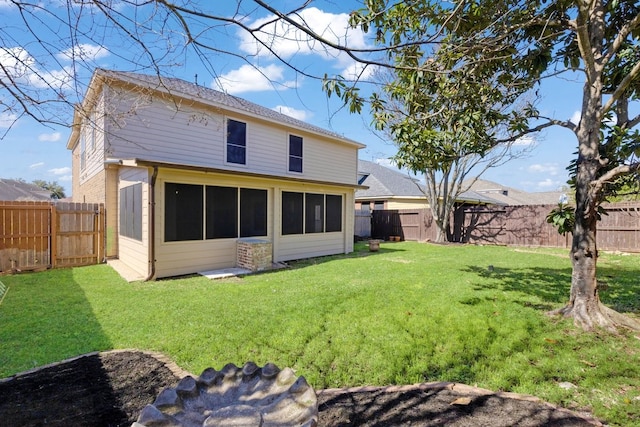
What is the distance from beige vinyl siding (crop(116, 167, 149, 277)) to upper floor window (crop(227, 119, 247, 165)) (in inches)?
132

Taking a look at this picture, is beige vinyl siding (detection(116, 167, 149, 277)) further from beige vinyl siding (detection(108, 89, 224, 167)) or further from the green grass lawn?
beige vinyl siding (detection(108, 89, 224, 167))

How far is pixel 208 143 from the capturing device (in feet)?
34.3

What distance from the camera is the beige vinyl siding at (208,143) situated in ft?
29.7

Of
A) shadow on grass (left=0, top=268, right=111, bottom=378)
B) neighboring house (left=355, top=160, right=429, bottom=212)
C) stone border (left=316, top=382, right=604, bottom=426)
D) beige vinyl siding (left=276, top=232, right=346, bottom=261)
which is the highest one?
neighboring house (left=355, top=160, right=429, bottom=212)

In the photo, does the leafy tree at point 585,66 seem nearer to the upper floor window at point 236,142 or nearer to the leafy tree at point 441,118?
the leafy tree at point 441,118

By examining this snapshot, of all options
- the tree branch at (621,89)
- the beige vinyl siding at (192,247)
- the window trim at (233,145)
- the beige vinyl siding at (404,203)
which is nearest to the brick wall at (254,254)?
the beige vinyl siding at (192,247)

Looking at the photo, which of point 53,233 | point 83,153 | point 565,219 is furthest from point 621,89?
point 83,153

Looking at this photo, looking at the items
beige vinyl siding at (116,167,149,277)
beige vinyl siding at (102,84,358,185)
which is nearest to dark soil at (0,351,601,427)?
beige vinyl siding at (116,167,149,277)

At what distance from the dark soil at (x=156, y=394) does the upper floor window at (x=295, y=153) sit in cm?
1036

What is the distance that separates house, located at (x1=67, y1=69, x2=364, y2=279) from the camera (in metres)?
7.41

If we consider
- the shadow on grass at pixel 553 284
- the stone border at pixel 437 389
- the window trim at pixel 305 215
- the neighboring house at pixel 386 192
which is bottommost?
the stone border at pixel 437 389

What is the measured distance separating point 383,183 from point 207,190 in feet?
51.0

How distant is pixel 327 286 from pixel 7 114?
5268mm

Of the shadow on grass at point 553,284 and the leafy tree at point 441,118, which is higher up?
the leafy tree at point 441,118
